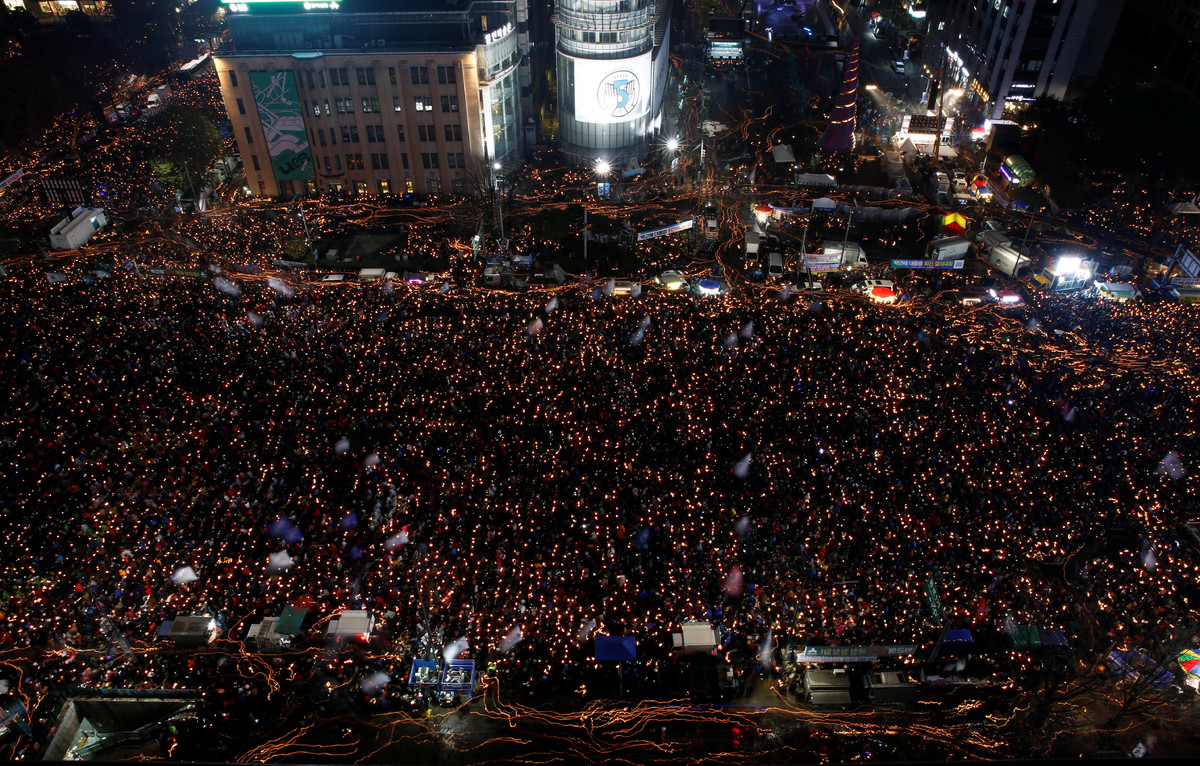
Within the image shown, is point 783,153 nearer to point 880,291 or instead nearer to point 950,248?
point 950,248

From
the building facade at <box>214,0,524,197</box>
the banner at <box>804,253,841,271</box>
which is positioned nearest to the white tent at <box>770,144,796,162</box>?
the banner at <box>804,253,841,271</box>

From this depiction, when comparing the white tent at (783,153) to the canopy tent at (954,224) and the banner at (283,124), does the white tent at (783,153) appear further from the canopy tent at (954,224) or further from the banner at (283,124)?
the banner at (283,124)

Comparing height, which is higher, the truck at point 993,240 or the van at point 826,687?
the truck at point 993,240

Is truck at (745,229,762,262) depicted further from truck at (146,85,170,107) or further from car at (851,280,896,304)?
truck at (146,85,170,107)

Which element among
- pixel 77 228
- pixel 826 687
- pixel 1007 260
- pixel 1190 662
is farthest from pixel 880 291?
pixel 77 228

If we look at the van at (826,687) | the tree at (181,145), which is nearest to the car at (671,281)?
the van at (826,687)
